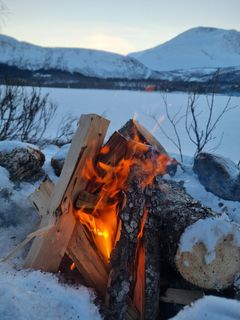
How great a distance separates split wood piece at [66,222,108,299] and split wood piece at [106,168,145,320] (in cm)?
14

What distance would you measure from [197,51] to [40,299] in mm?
109117

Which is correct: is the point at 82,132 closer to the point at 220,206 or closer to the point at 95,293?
the point at 95,293

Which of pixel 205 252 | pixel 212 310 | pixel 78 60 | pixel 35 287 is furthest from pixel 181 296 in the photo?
pixel 78 60

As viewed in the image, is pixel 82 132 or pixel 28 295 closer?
pixel 28 295

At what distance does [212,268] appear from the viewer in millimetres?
2473

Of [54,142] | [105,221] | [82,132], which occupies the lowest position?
[54,142]

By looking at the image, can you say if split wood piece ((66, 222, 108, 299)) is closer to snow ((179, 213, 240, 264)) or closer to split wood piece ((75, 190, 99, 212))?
split wood piece ((75, 190, 99, 212))

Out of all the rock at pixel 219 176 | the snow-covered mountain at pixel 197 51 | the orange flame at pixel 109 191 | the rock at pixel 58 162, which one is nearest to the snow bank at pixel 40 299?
the orange flame at pixel 109 191

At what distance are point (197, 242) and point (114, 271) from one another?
549 millimetres

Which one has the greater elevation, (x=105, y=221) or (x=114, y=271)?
(x=105, y=221)

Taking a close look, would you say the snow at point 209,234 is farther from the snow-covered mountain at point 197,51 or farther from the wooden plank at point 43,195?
the snow-covered mountain at point 197,51

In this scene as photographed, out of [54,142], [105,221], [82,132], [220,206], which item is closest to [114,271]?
[105,221]

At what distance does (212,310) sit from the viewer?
158cm

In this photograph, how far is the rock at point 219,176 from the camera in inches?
172
